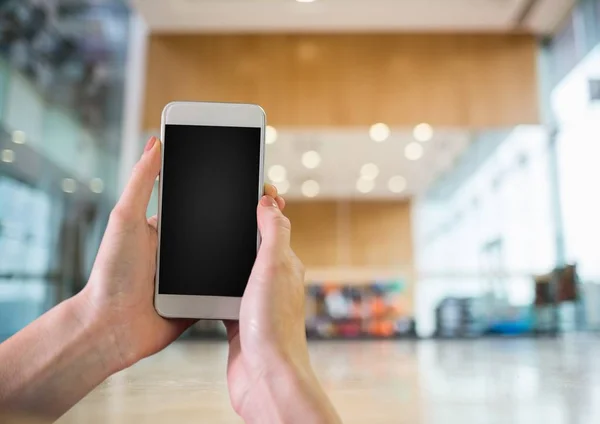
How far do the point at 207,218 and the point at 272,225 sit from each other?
12 cm

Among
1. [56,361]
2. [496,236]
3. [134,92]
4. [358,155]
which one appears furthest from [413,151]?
[56,361]

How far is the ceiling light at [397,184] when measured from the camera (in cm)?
482

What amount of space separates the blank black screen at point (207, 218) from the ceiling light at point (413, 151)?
3.79m

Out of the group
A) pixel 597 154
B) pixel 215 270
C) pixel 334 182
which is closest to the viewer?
pixel 215 270

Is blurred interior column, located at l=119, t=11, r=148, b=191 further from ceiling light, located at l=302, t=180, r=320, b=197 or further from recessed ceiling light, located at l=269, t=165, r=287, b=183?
ceiling light, located at l=302, t=180, r=320, b=197

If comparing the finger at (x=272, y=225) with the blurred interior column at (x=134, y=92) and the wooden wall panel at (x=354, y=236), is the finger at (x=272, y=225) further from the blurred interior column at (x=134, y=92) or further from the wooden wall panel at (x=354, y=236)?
the wooden wall panel at (x=354, y=236)

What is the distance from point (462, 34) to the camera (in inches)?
173

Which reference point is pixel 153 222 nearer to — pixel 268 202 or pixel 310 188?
pixel 268 202

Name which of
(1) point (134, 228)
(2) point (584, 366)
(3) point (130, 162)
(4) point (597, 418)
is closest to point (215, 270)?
(1) point (134, 228)

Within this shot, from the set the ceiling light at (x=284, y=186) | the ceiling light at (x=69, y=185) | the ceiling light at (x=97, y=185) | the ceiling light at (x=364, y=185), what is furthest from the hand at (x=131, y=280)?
the ceiling light at (x=364, y=185)

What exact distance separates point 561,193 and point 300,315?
423cm

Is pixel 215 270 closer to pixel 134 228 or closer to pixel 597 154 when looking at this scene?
pixel 134 228

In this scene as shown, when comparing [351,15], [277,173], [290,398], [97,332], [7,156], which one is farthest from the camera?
[277,173]

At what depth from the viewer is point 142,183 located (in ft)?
2.29
